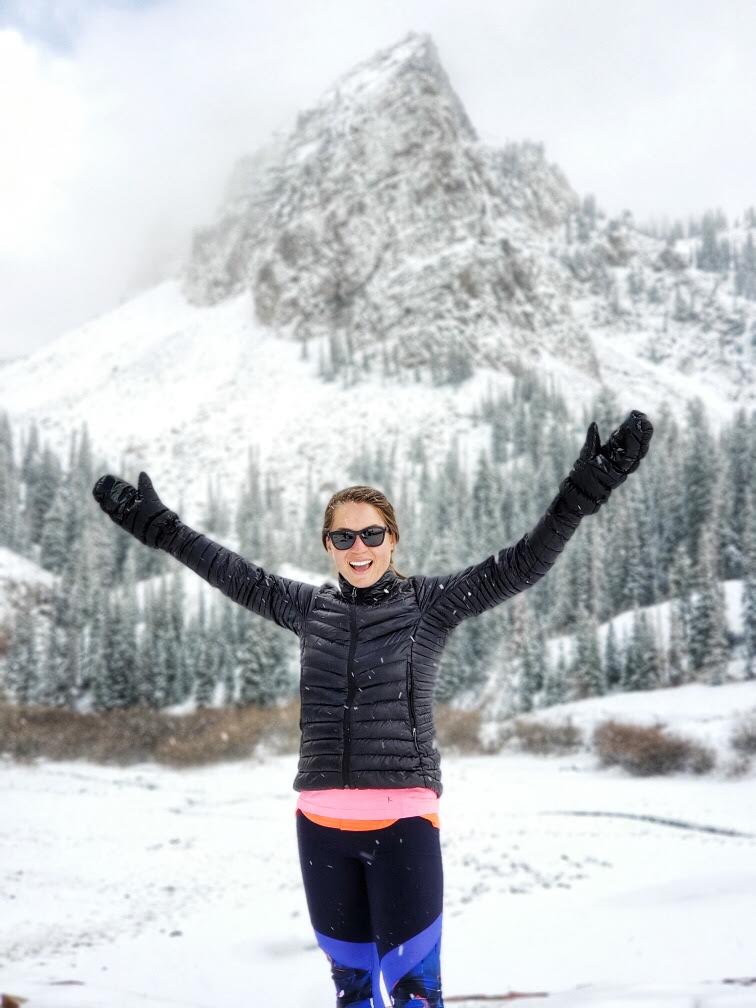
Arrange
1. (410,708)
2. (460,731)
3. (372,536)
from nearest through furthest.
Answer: (410,708) < (372,536) < (460,731)

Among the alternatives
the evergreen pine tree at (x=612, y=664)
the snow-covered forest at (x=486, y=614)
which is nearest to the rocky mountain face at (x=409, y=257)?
the snow-covered forest at (x=486, y=614)

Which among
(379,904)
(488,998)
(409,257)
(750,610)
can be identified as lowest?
(488,998)

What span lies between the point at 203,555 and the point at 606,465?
1731 millimetres

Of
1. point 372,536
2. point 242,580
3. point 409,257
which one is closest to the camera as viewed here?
point 372,536

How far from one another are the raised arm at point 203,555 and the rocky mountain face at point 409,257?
400ft

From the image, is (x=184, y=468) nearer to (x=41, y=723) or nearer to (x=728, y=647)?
(x=41, y=723)

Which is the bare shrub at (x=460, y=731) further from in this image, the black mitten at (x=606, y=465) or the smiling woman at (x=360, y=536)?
the black mitten at (x=606, y=465)

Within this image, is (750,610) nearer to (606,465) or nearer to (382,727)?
(606,465)

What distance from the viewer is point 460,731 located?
36281 millimetres

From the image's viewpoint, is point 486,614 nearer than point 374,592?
No

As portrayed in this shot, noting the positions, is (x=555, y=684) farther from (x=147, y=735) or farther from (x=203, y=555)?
(x=203, y=555)

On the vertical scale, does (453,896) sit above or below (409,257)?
below

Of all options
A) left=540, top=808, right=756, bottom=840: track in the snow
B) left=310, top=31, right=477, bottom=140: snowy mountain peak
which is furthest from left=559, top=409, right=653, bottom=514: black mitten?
left=310, top=31, right=477, bottom=140: snowy mountain peak

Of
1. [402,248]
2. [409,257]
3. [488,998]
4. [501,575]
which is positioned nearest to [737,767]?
[488,998]
